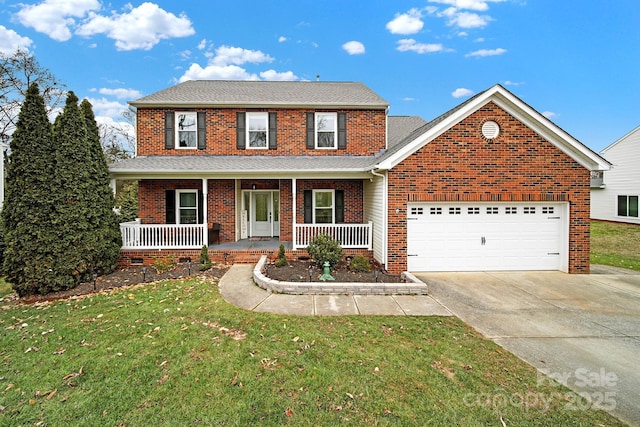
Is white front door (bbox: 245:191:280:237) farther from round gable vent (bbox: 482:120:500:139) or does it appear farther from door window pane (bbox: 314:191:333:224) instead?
Answer: round gable vent (bbox: 482:120:500:139)

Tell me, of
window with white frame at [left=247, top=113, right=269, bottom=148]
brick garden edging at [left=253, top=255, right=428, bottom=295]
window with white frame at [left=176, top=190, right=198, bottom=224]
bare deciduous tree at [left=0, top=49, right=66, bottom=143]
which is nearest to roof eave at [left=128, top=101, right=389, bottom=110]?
window with white frame at [left=247, top=113, right=269, bottom=148]

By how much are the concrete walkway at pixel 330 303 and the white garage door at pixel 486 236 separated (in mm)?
2526

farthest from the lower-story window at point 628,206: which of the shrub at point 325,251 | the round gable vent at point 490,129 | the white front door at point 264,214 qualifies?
the white front door at point 264,214

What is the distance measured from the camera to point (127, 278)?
8.30 metres

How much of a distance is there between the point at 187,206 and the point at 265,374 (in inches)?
373

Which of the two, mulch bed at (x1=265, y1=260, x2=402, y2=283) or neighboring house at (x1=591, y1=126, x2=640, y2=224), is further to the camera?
neighboring house at (x1=591, y1=126, x2=640, y2=224)

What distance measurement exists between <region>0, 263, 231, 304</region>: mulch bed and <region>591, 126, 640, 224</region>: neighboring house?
24.7 metres

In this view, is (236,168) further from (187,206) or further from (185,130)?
(185,130)

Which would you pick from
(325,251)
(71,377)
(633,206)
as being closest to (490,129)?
(325,251)

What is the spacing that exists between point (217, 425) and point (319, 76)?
1616cm

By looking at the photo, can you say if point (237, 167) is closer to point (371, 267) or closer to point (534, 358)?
point (371, 267)

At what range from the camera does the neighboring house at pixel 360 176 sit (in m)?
8.50

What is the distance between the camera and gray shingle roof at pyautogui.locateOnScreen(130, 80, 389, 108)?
1136cm

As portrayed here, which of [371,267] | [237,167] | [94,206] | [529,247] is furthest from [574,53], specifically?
[94,206]
